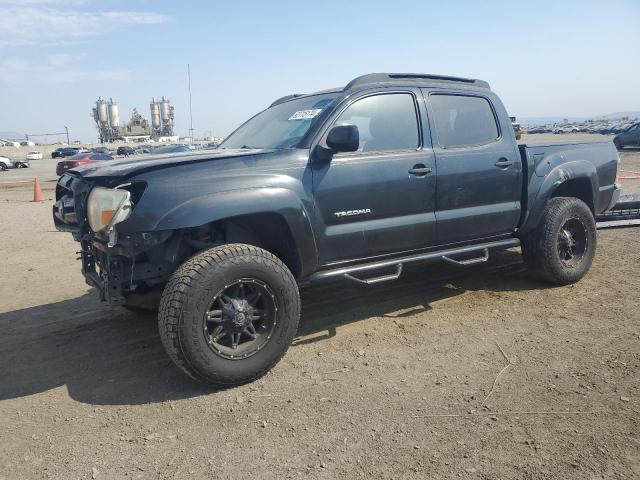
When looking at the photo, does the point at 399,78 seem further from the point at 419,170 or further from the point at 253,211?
the point at 253,211

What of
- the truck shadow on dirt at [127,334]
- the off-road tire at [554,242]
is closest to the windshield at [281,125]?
the truck shadow on dirt at [127,334]

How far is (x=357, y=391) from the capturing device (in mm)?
3131

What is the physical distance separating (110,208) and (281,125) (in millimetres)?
1675

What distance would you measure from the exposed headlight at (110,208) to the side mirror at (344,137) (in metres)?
1.38

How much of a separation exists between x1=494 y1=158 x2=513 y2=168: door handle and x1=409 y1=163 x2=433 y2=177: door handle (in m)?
0.82

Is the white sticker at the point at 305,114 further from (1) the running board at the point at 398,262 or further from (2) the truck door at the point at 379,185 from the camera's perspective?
(1) the running board at the point at 398,262

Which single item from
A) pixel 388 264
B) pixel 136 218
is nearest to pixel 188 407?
pixel 136 218

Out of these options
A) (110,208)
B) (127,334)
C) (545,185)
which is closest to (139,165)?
(110,208)

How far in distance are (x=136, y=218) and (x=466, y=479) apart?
2.24 meters

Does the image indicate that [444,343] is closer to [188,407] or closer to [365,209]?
[365,209]

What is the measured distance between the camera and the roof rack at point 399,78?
404 cm

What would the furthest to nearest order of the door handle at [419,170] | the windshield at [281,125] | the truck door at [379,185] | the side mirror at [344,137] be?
1. the door handle at [419,170]
2. the windshield at [281,125]
3. the truck door at [379,185]
4. the side mirror at [344,137]

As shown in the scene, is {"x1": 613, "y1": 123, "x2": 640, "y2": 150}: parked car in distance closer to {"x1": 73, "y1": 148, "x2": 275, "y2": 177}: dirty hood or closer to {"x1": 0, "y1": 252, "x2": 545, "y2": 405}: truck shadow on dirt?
{"x1": 0, "y1": 252, "x2": 545, "y2": 405}: truck shadow on dirt

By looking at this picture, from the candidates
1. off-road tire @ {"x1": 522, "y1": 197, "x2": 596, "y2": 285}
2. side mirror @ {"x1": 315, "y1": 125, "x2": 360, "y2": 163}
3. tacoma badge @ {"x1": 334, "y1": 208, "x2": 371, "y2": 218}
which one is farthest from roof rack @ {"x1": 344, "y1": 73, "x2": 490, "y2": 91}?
off-road tire @ {"x1": 522, "y1": 197, "x2": 596, "y2": 285}
